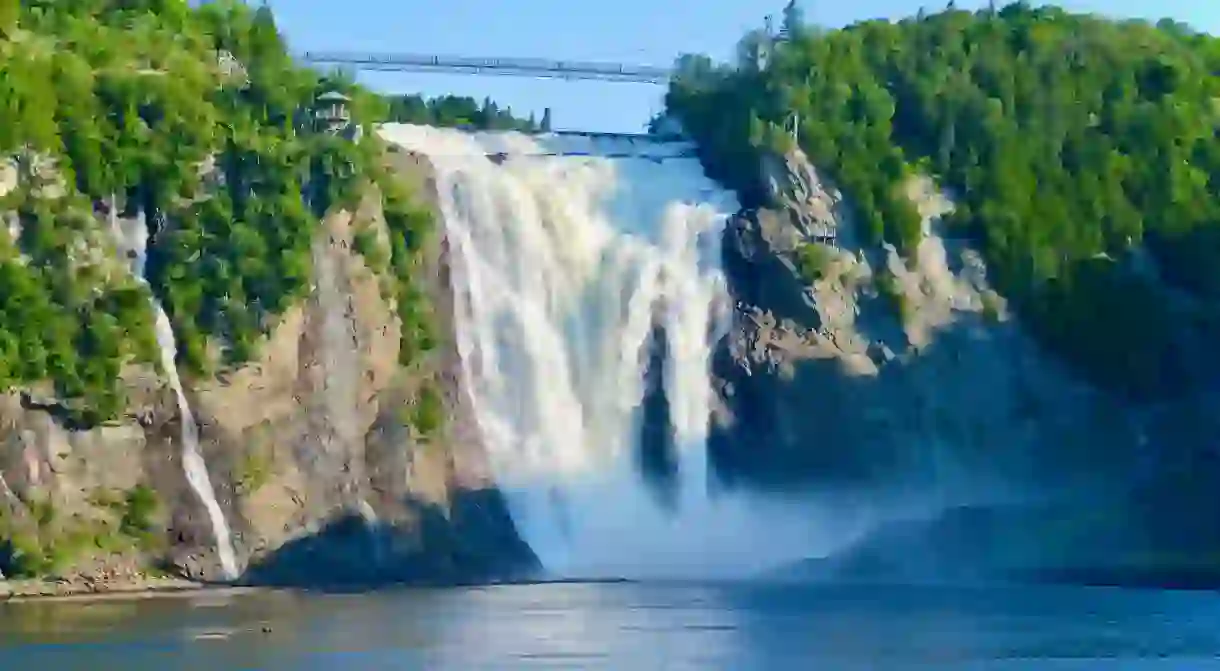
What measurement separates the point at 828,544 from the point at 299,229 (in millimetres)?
20476

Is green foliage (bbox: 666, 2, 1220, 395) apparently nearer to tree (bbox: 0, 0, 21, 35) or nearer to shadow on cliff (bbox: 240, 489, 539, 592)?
shadow on cliff (bbox: 240, 489, 539, 592)

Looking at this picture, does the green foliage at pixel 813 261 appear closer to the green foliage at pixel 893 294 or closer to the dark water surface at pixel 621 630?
the green foliage at pixel 893 294

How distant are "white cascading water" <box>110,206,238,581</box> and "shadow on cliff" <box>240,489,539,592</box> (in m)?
1.13

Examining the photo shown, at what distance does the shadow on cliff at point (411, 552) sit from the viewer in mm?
73500

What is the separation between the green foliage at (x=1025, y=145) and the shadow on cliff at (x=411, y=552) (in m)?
18.5

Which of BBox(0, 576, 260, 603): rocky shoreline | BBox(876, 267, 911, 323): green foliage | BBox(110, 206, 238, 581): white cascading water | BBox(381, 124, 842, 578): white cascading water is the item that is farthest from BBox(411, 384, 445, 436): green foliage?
BBox(876, 267, 911, 323): green foliage

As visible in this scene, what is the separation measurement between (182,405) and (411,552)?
832 cm

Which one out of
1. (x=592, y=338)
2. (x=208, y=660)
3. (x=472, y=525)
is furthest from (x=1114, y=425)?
(x=208, y=660)

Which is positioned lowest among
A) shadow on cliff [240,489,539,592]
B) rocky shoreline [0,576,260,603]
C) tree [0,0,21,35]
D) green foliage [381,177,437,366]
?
rocky shoreline [0,576,260,603]

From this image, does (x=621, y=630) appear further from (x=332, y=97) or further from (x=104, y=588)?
(x=332, y=97)

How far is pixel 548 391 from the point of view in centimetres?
8319

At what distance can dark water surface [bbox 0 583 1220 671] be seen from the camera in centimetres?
5019

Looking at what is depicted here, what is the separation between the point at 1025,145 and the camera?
9312 cm

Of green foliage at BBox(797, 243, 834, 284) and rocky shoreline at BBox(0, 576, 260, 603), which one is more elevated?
green foliage at BBox(797, 243, 834, 284)
